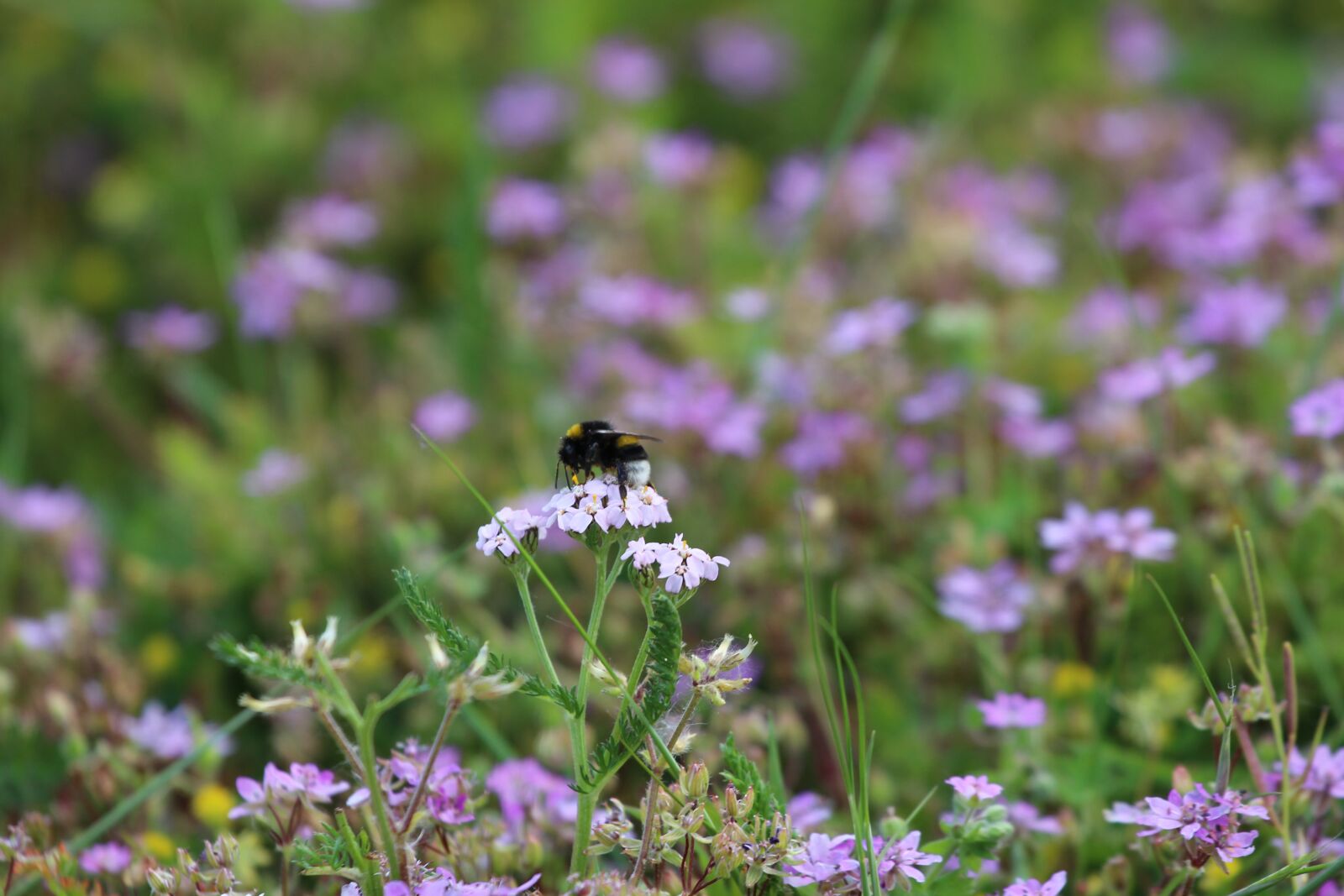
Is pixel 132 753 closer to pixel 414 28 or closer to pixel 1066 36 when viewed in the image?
pixel 414 28

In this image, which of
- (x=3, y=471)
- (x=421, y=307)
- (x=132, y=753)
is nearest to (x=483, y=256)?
(x=421, y=307)

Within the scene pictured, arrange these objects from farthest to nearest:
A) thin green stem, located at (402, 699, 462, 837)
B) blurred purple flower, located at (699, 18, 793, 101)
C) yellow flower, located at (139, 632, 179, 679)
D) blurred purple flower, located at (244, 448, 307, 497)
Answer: blurred purple flower, located at (699, 18, 793, 101)
blurred purple flower, located at (244, 448, 307, 497)
yellow flower, located at (139, 632, 179, 679)
thin green stem, located at (402, 699, 462, 837)

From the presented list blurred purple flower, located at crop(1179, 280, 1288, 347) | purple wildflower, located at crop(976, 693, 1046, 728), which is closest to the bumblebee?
Answer: purple wildflower, located at crop(976, 693, 1046, 728)

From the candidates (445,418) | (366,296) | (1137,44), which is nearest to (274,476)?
(445,418)

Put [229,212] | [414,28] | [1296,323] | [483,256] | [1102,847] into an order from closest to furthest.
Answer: [1102,847], [1296,323], [483,256], [229,212], [414,28]

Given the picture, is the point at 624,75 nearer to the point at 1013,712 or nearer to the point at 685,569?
the point at 1013,712

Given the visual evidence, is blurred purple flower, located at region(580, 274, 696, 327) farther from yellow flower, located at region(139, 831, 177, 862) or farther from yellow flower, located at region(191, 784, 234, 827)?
yellow flower, located at region(139, 831, 177, 862)
